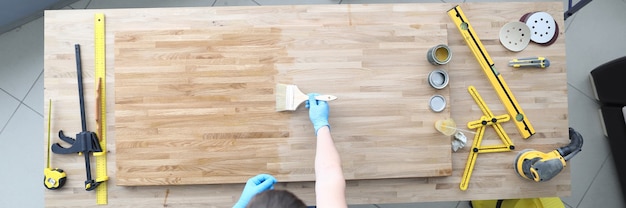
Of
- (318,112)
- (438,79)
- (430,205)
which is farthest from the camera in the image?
(430,205)

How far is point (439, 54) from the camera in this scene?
170 centimetres

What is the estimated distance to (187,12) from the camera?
1.72 metres

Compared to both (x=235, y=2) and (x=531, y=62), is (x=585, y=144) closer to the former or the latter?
(x=531, y=62)

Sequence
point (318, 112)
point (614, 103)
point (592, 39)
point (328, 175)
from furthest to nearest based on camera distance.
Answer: point (592, 39) → point (614, 103) → point (318, 112) → point (328, 175)

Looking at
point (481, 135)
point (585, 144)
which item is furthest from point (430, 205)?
point (585, 144)

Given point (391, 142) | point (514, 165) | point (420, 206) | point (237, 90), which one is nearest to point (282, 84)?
point (237, 90)

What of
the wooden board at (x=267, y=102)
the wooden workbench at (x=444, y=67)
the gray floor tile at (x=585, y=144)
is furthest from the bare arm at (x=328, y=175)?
the gray floor tile at (x=585, y=144)

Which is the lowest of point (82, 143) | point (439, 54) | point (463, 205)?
point (463, 205)

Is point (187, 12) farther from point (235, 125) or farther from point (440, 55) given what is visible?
point (440, 55)

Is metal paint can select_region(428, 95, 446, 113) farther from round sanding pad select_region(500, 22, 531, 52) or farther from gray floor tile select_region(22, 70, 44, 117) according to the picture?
gray floor tile select_region(22, 70, 44, 117)

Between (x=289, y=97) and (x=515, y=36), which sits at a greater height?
(x=515, y=36)

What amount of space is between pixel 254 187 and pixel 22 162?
5.90 ft

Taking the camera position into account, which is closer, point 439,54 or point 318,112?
point 318,112

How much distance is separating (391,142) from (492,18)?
27.9 inches
